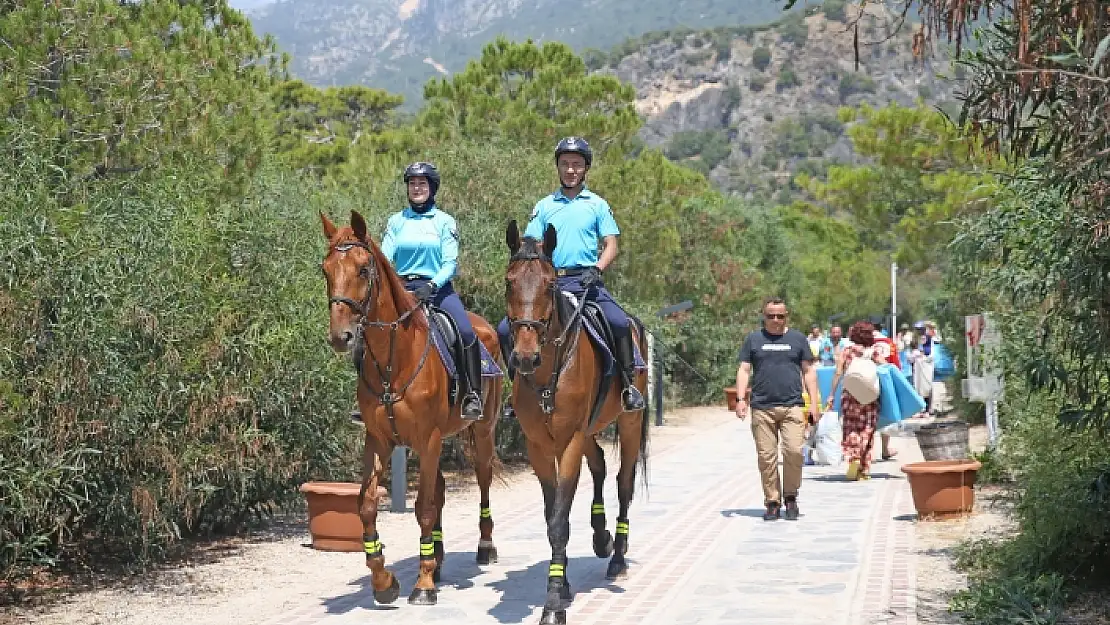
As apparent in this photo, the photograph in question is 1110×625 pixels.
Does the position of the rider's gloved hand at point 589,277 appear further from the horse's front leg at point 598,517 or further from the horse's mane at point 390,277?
the horse's front leg at point 598,517

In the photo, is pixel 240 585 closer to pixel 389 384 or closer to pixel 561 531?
pixel 389 384

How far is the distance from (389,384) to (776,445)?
586cm

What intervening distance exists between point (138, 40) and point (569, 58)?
735 inches

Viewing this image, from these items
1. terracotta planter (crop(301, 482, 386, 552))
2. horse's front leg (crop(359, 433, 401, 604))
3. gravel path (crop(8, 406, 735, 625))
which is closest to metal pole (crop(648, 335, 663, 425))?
gravel path (crop(8, 406, 735, 625))

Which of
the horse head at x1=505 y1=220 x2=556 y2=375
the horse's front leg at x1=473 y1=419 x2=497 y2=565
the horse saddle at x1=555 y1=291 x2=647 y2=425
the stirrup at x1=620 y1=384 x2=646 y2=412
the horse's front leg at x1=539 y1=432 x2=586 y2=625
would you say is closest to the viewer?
the horse head at x1=505 y1=220 x2=556 y2=375

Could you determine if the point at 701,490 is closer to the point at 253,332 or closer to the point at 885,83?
the point at 253,332

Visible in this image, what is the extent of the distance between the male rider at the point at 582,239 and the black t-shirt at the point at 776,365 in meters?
4.11

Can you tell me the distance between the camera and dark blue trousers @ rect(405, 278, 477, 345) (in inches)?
396

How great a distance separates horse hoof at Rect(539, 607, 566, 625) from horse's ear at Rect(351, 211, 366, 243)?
2.79 metres

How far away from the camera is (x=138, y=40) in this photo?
12.4 metres

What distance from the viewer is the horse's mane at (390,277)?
29.5ft

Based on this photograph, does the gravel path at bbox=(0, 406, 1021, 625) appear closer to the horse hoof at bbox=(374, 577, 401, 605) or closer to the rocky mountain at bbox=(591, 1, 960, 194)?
the horse hoof at bbox=(374, 577, 401, 605)

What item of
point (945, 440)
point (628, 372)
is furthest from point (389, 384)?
point (945, 440)

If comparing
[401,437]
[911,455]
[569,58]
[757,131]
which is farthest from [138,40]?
[757,131]
